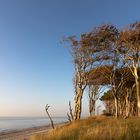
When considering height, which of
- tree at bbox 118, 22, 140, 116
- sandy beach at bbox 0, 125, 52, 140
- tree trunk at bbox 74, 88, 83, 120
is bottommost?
sandy beach at bbox 0, 125, 52, 140

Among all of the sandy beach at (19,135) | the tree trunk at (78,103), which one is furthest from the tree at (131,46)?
the sandy beach at (19,135)

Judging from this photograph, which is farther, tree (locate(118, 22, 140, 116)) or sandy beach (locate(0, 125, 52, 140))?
sandy beach (locate(0, 125, 52, 140))

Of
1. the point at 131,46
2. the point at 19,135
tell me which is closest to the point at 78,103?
the point at 131,46

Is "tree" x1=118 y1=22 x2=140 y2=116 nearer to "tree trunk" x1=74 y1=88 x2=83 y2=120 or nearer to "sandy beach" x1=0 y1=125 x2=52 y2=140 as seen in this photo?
"tree trunk" x1=74 y1=88 x2=83 y2=120

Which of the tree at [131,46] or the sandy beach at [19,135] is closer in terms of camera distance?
the tree at [131,46]

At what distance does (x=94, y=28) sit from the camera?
→ 26.3m

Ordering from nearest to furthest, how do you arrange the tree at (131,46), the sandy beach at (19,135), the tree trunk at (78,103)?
the tree at (131,46), the tree trunk at (78,103), the sandy beach at (19,135)

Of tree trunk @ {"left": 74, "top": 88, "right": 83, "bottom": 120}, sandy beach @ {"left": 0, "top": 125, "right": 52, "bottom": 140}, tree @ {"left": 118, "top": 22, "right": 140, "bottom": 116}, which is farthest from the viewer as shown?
sandy beach @ {"left": 0, "top": 125, "right": 52, "bottom": 140}

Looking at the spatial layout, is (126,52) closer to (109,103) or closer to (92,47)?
(92,47)

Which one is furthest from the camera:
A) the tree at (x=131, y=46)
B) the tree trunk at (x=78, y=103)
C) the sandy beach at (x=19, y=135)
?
the sandy beach at (x=19, y=135)

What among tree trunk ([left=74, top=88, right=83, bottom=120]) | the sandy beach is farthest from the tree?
the sandy beach

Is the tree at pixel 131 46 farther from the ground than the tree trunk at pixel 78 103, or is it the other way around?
the tree at pixel 131 46

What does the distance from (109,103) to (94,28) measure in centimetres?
2883

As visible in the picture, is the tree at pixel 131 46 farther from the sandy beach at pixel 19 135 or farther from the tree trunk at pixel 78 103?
the sandy beach at pixel 19 135
